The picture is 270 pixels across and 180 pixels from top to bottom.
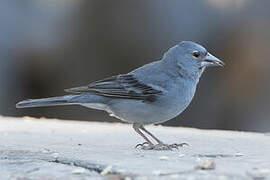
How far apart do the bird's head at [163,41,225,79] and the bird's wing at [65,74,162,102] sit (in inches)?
15.7

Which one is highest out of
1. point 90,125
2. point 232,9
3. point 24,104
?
point 232,9

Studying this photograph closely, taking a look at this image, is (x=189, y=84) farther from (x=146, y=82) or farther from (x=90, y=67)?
(x=90, y=67)

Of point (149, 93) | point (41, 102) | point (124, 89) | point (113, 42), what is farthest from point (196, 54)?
point (113, 42)

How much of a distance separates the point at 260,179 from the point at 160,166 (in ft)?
2.31

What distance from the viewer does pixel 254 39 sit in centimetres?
1030

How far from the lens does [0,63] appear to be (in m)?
10.5

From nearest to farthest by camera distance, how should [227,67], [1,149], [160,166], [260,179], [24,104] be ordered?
[260,179] → [160,166] → [1,149] → [24,104] → [227,67]

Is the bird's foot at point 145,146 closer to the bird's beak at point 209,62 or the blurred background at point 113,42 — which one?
the bird's beak at point 209,62

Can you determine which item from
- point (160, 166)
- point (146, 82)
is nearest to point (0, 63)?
point (146, 82)

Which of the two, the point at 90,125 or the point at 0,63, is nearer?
the point at 90,125

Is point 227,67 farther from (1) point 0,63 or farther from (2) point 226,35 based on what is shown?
(1) point 0,63

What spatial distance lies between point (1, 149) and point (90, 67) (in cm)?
562

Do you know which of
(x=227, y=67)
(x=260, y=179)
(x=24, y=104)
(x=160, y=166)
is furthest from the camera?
(x=227, y=67)

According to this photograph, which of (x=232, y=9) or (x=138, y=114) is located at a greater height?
(x=232, y=9)
